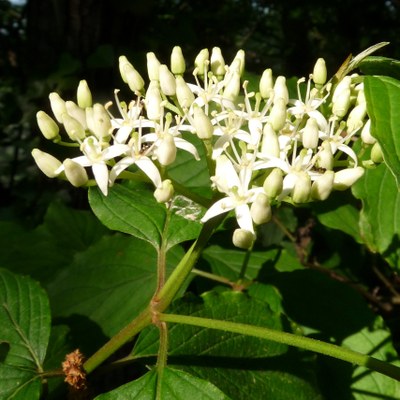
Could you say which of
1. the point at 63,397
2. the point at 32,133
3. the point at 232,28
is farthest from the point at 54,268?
the point at 232,28

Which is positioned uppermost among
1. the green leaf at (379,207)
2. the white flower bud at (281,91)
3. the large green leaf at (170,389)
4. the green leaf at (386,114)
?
the green leaf at (386,114)

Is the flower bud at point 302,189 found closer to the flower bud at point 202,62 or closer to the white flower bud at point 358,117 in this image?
the white flower bud at point 358,117

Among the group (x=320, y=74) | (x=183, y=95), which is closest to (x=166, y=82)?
(x=183, y=95)

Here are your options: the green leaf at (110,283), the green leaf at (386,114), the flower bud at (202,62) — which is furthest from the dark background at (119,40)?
the green leaf at (386,114)

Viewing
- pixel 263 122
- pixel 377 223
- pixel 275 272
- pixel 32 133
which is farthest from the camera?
pixel 32 133

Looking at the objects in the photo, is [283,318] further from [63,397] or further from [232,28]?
[232,28]

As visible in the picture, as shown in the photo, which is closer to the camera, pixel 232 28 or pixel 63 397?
pixel 63 397

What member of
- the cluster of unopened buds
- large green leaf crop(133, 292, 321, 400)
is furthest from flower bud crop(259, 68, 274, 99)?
large green leaf crop(133, 292, 321, 400)
